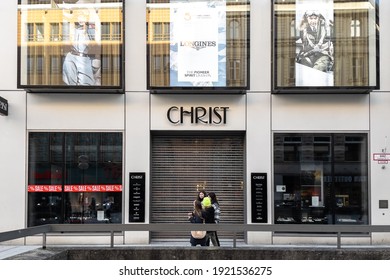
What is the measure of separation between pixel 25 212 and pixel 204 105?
20.4 feet

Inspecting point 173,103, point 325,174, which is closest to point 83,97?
point 173,103

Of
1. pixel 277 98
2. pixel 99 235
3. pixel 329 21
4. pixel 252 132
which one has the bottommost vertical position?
pixel 99 235

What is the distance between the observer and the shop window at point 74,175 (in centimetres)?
1533

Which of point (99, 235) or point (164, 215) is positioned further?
point (164, 215)

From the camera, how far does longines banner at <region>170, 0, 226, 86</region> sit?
15250 millimetres

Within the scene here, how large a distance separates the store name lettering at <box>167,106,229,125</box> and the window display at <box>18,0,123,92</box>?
6.39ft

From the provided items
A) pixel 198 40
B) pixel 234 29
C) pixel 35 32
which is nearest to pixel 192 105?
pixel 198 40

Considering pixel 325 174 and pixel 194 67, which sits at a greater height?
pixel 194 67

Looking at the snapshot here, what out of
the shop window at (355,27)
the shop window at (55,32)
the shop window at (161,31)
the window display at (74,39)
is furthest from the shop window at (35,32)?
the shop window at (355,27)

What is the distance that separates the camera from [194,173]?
16.0m

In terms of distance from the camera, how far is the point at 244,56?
15.3 metres

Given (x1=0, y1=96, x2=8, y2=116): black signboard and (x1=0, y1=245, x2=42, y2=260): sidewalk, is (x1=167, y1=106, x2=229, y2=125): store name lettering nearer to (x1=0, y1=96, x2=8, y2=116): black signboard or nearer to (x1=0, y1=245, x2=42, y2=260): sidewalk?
(x1=0, y1=96, x2=8, y2=116): black signboard

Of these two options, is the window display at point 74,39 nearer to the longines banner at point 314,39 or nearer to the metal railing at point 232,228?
the longines banner at point 314,39

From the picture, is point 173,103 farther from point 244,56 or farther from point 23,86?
point 23,86
